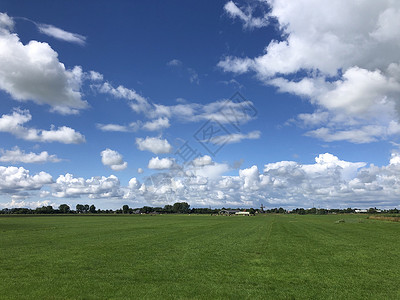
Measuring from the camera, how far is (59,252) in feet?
86.4

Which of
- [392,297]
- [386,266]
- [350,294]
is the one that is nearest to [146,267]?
[350,294]

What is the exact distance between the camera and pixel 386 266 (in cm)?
2138

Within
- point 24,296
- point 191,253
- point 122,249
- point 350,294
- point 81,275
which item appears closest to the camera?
point 24,296

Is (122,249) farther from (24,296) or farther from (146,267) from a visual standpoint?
(24,296)

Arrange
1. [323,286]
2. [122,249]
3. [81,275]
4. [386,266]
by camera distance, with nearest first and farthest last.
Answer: [323,286] → [81,275] → [386,266] → [122,249]

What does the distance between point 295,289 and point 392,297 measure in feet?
14.0

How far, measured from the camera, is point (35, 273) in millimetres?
18094

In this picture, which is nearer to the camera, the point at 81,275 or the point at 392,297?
the point at 392,297

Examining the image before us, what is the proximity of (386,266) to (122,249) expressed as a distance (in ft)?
69.1

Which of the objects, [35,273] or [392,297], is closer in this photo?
[392,297]

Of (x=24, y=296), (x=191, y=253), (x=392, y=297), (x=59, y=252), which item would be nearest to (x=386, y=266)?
(x=392, y=297)

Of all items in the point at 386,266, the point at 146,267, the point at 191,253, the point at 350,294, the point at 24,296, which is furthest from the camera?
the point at 191,253

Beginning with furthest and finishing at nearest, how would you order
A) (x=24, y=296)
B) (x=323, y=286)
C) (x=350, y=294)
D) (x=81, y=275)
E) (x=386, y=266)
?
(x=386, y=266)
(x=81, y=275)
(x=323, y=286)
(x=350, y=294)
(x=24, y=296)

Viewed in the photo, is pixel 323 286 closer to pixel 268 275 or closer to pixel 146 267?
pixel 268 275
